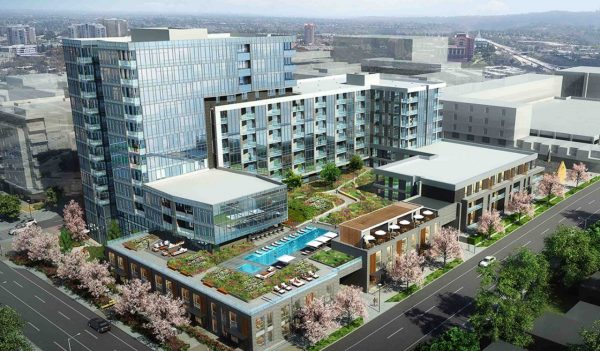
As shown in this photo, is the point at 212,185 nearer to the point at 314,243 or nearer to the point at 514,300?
the point at 314,243

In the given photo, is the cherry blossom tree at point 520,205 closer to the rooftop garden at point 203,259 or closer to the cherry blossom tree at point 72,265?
the rooftop garden at point 203,259

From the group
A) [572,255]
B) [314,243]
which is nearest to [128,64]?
[314,243]

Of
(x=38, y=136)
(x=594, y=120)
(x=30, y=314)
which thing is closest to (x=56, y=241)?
(x=30, y=314)

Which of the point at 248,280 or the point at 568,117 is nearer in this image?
the point at 248,280

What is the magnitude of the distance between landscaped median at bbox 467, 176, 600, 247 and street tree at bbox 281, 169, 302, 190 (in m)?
40.1

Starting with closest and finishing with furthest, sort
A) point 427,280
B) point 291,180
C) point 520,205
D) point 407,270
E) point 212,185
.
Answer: point 407,270
point 427,280
point 212,185
point 520,205
point 291,180

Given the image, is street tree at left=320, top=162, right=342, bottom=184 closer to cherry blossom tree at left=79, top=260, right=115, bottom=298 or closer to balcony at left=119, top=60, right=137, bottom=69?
balcony at left=119, top=60, right=137, bottom=69

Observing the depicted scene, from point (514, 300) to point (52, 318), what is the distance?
2683 inches

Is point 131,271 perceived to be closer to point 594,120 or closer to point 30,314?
point 30,314

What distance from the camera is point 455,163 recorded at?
398 ft

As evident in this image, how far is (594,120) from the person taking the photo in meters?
170

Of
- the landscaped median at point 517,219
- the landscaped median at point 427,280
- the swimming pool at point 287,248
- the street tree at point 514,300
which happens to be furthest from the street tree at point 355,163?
the street tree at point 514,300

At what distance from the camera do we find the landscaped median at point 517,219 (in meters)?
103

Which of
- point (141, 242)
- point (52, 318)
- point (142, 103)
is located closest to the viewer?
point (52, 318)
